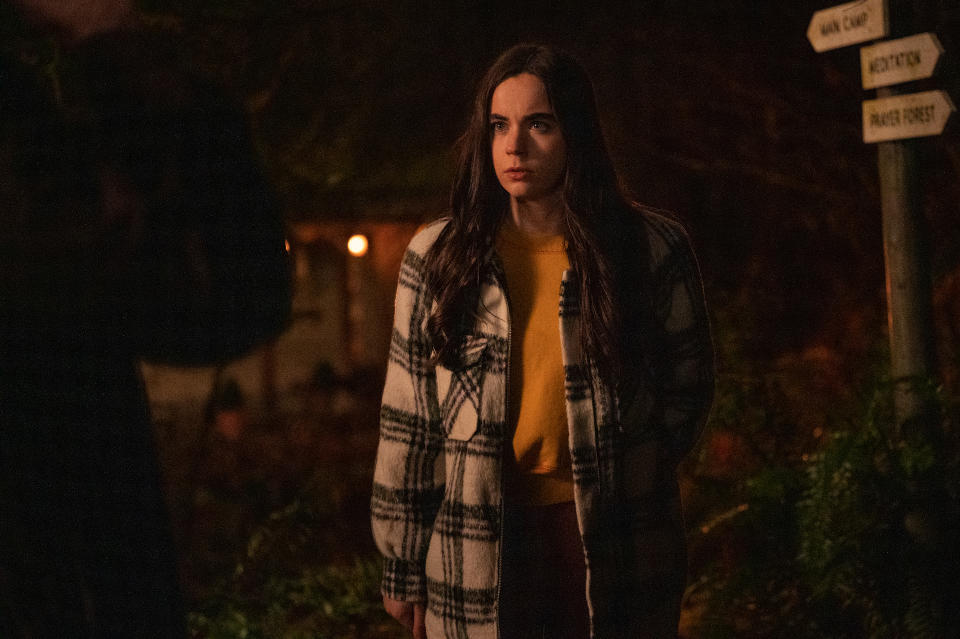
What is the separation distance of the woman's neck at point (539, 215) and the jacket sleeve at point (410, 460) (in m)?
0.28

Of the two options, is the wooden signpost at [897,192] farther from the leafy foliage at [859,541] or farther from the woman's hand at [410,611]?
the woman's hand at [410,611]

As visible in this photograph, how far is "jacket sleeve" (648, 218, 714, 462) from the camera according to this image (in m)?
2.46

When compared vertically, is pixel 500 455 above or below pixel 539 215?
below

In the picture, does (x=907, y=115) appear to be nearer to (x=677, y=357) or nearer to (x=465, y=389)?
(x=677, y=357)

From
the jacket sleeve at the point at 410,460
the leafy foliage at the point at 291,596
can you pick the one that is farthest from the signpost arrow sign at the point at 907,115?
the leafy foliage at the point at 291,596

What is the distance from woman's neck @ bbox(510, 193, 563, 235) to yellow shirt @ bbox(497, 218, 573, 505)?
2 centimetres

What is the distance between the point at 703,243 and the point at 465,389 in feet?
20.7

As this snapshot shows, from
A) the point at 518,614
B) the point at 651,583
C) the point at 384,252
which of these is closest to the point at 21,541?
the point at 518,614

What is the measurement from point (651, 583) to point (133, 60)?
75.8 inches

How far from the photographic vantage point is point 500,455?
2.34m

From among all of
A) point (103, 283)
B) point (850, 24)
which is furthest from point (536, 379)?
point (850, 24)

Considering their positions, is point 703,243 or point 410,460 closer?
point 410,460

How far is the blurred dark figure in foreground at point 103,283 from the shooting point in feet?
2.94

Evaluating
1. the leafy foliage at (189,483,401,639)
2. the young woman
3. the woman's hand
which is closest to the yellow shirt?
the young woman
